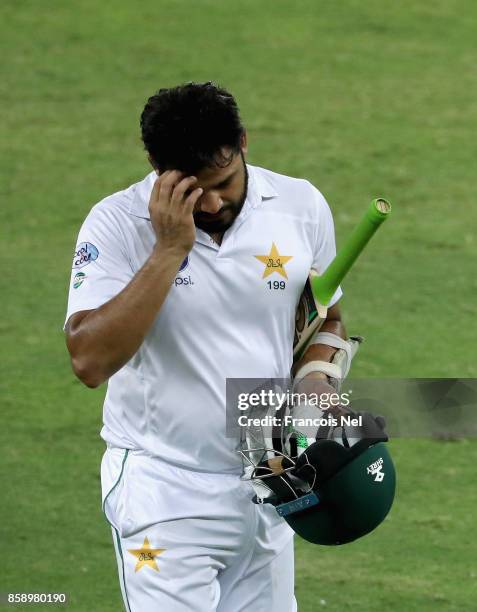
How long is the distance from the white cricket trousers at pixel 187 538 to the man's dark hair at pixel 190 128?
905mm

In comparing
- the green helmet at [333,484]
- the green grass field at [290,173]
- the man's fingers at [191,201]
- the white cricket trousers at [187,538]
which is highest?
the man's fingers at [191,201]

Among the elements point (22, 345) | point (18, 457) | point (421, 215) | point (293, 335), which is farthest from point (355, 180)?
point (293, 335)

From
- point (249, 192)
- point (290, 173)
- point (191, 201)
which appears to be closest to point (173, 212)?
point (191, 201)

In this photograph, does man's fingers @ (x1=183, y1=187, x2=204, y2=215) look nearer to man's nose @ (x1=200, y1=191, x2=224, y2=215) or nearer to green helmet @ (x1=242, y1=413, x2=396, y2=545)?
man's nose @ (x1=200, y1=191, x2=224, y2=215)

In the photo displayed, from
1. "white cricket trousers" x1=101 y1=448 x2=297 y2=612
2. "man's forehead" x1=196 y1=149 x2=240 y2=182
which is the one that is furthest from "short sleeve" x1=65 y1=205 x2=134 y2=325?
"white cricket trousers" x1=101 y1=448 x2=297 y2=612

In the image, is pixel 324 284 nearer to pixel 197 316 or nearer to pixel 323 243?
pixel 323 243

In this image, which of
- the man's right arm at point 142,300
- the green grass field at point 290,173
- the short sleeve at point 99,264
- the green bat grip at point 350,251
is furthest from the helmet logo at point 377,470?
the green grass field at point 290,173

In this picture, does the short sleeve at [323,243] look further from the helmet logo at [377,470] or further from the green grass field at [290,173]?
the green grass field at [290,173]

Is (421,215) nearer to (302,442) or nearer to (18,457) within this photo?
(18,457)

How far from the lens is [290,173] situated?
459 inches

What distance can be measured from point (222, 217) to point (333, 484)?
2.76 ft

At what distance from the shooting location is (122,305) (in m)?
4.20

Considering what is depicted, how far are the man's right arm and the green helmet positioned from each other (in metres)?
0.56

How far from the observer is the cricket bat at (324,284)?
420 centimetres
